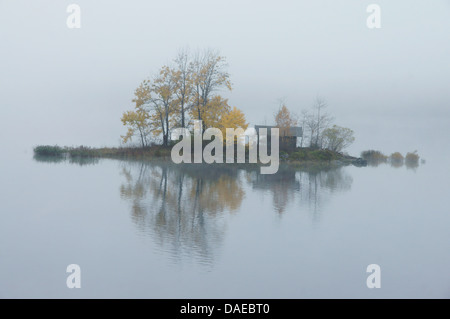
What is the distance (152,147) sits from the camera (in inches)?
997

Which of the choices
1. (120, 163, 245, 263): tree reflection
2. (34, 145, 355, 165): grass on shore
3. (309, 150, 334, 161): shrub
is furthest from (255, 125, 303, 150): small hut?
(120, 163, 245, 263): tree reflection

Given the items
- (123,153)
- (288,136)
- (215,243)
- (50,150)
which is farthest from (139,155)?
(215,243)

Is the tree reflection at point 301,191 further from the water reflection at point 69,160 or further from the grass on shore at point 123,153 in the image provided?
the grass on shore at point 123,153

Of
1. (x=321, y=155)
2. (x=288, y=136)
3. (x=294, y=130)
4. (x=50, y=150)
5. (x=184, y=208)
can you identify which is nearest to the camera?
(x=184, y=208)

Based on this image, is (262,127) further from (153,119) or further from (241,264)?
(241,264)

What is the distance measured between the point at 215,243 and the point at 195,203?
10.3ft

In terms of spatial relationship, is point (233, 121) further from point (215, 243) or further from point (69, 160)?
point (215, 243)

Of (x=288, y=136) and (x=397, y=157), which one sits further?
(x=397, y=157)

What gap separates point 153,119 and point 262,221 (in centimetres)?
1935

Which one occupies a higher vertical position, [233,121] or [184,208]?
[233,121]

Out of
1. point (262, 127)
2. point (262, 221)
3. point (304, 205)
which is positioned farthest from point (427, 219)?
point (262, 127)

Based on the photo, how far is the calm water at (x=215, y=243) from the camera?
4.53 meters

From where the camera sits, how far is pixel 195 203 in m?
8.96

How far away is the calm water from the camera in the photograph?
4527 mm
